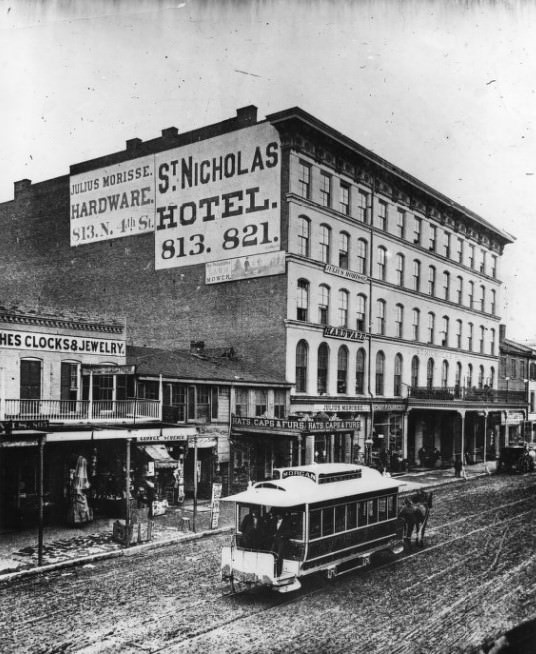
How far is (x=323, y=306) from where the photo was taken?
110ft

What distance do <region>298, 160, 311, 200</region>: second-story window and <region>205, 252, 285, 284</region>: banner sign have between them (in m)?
3.39

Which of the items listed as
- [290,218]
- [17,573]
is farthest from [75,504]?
[290,218]

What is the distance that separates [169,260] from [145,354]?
359 inches

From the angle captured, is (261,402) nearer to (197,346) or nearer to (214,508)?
(197,346)

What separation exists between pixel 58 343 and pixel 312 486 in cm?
1248

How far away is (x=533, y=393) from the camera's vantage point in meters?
57.1

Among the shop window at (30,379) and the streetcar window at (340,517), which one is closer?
the streetcar window at (340,517)

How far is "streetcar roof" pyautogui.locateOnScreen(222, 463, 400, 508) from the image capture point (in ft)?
42.4

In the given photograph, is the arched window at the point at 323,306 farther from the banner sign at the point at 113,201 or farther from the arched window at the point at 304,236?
the banner sign at the point at 113,201

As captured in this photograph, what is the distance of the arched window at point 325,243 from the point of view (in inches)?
1312

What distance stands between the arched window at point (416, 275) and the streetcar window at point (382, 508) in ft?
86.4

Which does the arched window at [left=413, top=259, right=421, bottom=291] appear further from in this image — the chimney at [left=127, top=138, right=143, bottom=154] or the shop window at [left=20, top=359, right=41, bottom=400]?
the shop window at [left=20, top=359, right=41, bottom=400]

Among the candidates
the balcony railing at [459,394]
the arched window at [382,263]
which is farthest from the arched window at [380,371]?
the arched window at [382,263]

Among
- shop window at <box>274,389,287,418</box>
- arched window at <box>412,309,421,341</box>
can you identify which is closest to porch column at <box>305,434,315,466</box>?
shop window at <box>274,389,287,418</box>
